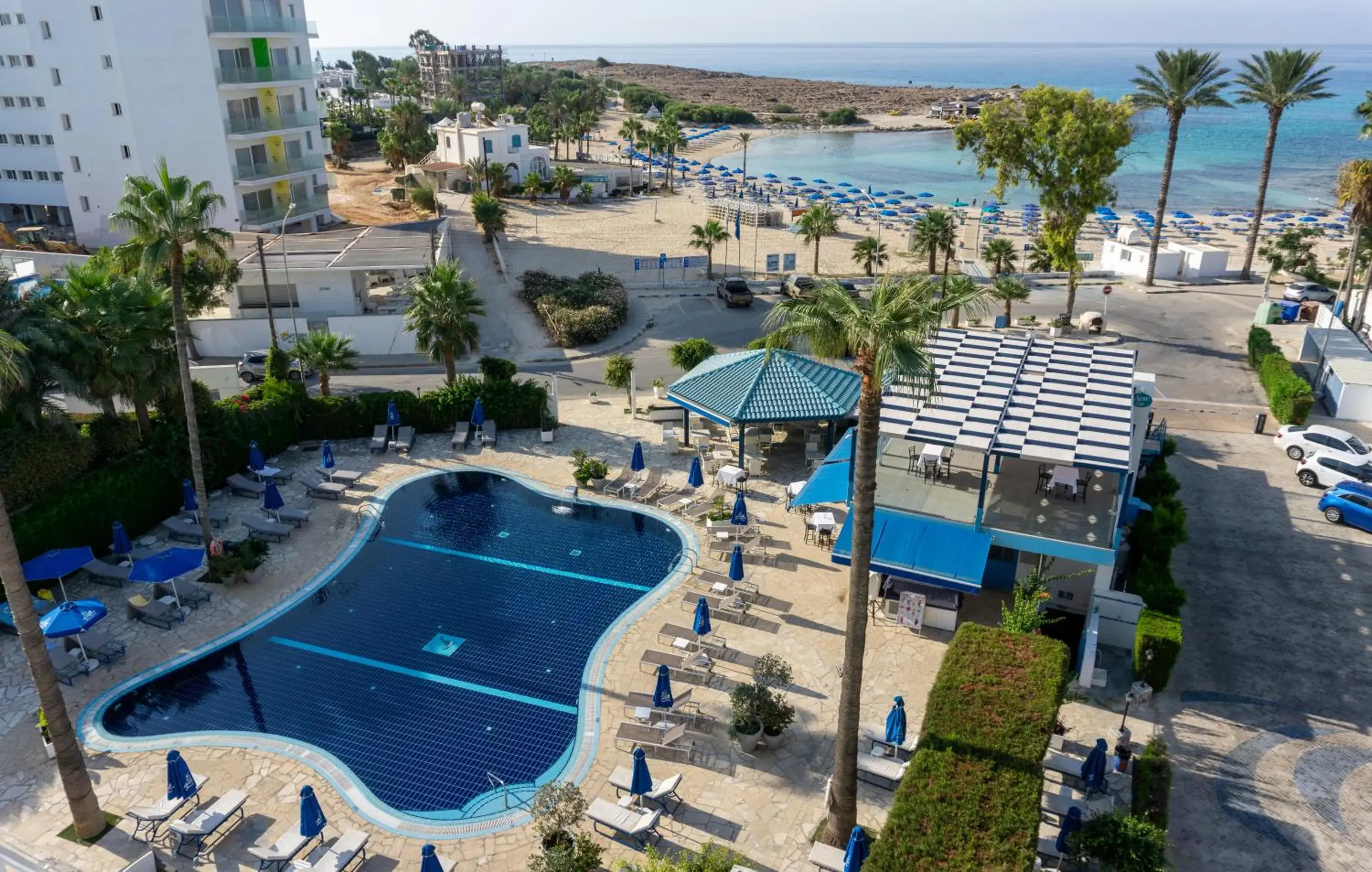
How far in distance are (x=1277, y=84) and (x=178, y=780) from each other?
61.0m

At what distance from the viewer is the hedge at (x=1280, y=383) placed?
1276 inches

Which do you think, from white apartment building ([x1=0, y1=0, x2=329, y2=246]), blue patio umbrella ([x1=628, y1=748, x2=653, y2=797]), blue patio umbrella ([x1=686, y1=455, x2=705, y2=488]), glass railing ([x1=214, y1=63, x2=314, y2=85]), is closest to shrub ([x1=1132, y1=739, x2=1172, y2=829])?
blue patio umbrella ([x1=628, y1=748, x2=653, y2=797])

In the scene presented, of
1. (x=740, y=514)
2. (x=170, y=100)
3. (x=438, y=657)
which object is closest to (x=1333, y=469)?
(x=740, y=514)

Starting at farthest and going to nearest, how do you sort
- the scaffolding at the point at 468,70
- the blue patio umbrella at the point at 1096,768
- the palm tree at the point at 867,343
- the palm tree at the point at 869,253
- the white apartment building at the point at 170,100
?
the scaffolding at the point at 468,70
the palm tree at the point at 869,253
the white apartment building at the point at 170,100
the blue patio umbrella at the point at 1096,768
the palm tree at the point at 867,343

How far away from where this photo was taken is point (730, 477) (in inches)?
1101

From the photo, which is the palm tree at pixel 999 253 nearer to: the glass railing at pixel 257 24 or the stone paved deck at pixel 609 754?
the stone paved deck at pixel 609 754

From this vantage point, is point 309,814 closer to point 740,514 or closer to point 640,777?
point 640,777

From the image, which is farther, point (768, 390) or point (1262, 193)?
point (1262, 193)

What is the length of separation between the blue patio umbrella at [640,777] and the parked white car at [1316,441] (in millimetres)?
25613

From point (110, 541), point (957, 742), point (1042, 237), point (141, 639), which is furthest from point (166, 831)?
point (1042, 237)

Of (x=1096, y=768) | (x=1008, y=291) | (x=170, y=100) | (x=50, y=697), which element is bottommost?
(x=1096, y=768)

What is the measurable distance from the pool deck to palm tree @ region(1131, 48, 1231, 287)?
38.5 m

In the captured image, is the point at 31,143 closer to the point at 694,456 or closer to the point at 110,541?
the point at 110,541

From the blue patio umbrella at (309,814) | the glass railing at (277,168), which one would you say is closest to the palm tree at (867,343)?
the blue patio umbrella at (309,814)
